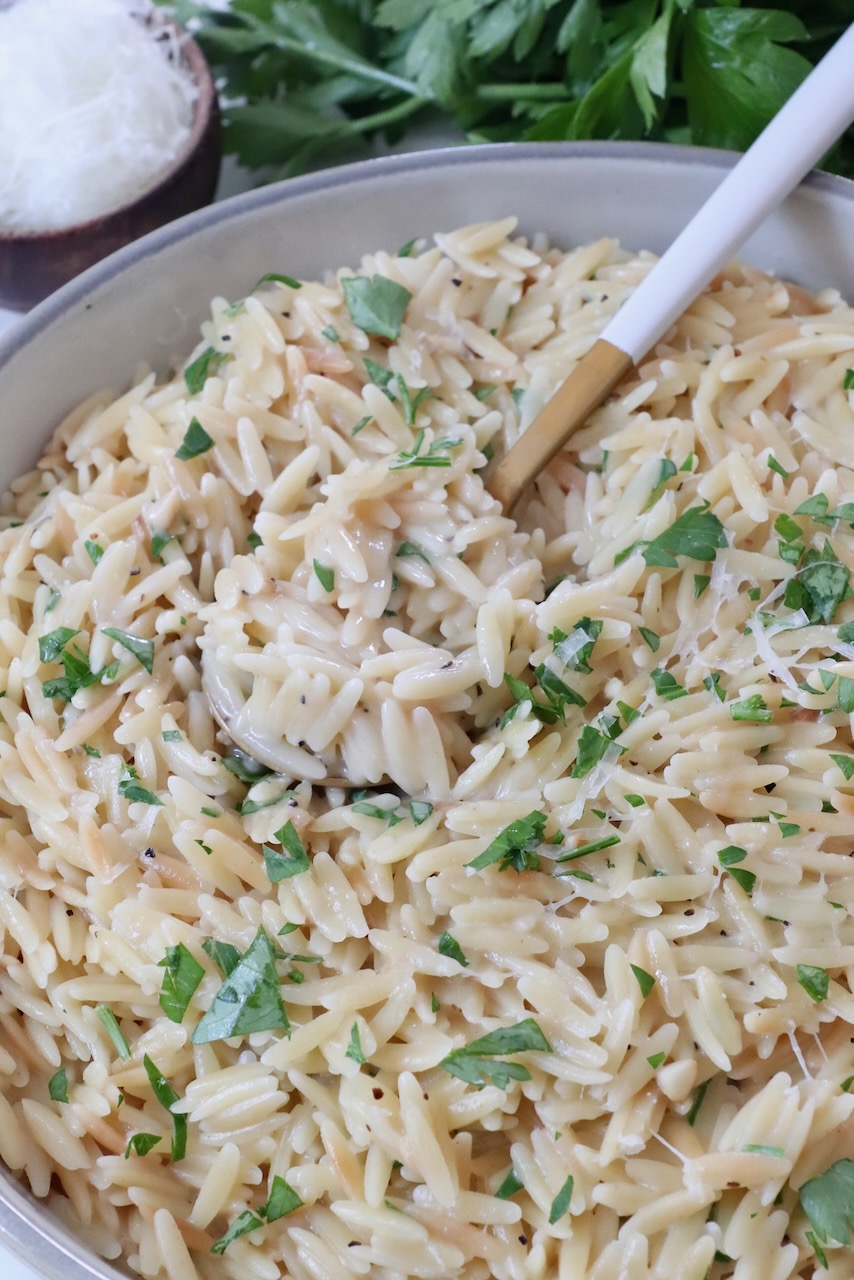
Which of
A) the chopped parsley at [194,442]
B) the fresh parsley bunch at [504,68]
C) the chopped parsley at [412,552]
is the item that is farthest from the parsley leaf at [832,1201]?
the fresh parsley bunch at [504,68]

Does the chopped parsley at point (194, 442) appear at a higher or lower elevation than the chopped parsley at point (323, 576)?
higher

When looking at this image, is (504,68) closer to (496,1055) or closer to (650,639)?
(650,639)

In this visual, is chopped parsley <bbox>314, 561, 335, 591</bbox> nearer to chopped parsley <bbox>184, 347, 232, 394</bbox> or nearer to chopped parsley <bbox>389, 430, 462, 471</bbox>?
chopped parsley <bbox>389, 430, 462, 471</bbox>

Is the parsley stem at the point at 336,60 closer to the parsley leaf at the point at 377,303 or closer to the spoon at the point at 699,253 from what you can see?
the parsley leaf at the point at 377,303

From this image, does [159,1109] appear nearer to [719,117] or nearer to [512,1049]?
[512,1049]

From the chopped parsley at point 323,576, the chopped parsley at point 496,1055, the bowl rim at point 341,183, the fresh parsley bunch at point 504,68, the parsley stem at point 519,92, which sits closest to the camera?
the chopped parsley at point 496,1055

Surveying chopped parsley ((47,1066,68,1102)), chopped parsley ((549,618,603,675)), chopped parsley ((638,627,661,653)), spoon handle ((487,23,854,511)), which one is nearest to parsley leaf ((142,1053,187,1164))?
chopped parsley ((47,1066,68,1102))
